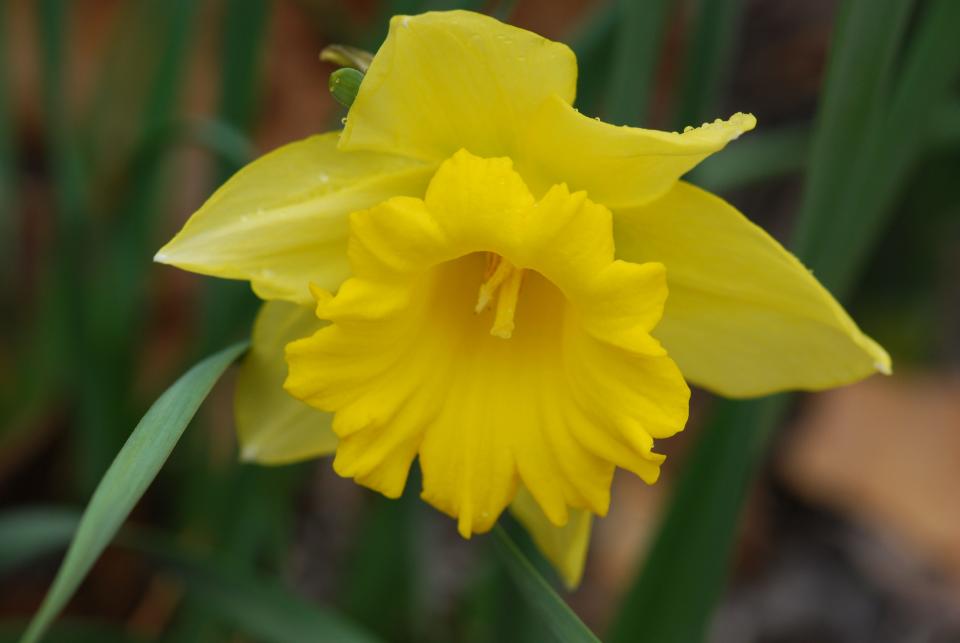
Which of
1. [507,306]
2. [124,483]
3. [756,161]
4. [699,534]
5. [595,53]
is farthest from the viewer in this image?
[756,161]

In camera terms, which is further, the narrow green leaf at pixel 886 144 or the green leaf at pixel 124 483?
the narrow green leaf at pixel 886 144

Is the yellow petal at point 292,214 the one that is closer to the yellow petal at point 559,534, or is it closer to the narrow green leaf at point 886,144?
the yellow petal at point 559,534

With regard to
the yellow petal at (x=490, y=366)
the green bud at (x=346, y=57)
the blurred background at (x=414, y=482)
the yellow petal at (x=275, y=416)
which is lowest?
the blurred background at (x=414, y=482)

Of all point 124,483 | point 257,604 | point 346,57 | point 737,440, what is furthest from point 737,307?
point 257,604

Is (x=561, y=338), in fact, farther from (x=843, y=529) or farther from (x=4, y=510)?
(x=843, y=529)

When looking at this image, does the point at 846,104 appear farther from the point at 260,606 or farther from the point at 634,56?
the point at 260,606

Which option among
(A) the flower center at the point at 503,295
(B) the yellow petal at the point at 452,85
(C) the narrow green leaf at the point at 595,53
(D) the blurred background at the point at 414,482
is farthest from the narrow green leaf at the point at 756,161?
(B) the yellow petal at the point at 452,85

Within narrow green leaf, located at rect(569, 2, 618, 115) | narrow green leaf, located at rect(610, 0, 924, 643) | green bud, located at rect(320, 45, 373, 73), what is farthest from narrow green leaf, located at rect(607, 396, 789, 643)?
green bud, located at rect(320, 45, 373, 73)

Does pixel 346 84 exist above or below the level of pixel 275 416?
above
